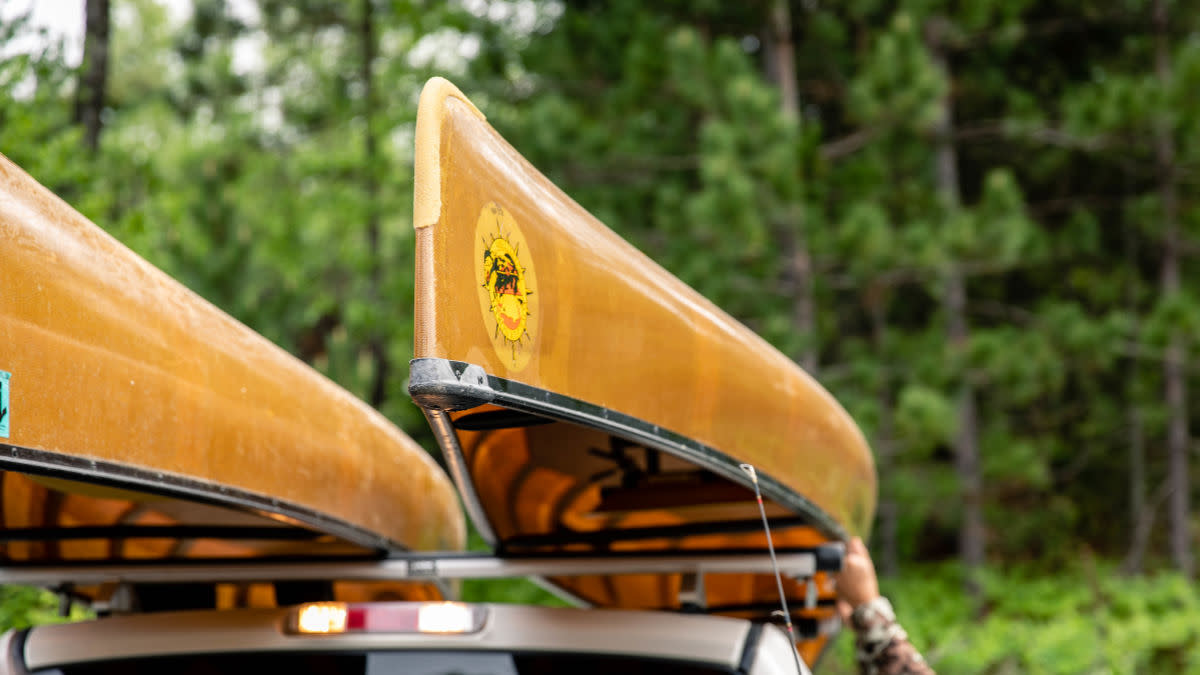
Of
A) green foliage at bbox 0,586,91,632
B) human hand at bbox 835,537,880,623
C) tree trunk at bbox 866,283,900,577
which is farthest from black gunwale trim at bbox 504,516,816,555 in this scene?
tree trunk at bbox 866,283,900,577

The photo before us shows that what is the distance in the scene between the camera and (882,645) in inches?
123

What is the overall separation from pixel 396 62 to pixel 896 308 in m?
8.82

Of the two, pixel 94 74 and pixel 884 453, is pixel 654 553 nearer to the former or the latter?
pixel 94 74

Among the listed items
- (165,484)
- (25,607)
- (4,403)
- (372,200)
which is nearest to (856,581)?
(165,484)

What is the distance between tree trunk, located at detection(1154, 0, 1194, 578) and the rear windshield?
13904 mm

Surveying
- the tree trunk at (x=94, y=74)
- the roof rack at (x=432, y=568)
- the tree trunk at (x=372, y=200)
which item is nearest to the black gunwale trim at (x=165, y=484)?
the roof rack at (x=432, y=568)

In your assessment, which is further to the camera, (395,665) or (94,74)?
(94,74)

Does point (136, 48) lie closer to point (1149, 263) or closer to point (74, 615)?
point (1149, 263)

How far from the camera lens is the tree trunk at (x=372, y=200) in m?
13.8

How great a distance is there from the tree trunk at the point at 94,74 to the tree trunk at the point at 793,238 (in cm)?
670

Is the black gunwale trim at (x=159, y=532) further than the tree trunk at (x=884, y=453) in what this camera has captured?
No

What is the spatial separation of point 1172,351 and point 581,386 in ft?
48.5

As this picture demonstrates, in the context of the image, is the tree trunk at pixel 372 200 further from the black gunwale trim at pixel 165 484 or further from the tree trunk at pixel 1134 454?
the tree trunk at pixel 1134 454

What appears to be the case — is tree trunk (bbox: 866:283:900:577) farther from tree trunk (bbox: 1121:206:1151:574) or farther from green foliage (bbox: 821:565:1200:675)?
tree trunk (bbox: 1121:206:1151:574)
